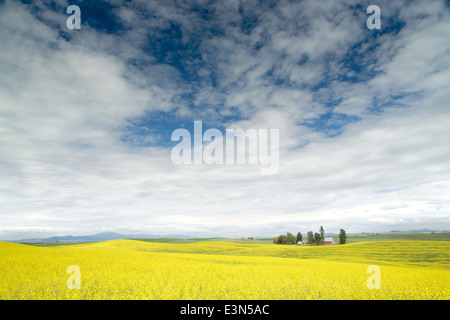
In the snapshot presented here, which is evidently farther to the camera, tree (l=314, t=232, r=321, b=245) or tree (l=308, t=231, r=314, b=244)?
tree (l=308, t=231, r=314, b=244)

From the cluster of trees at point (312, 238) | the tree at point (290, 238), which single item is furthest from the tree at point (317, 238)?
the tree at point (290, 238)

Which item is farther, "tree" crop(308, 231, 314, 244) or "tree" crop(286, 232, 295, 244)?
"tree" crop(286, 232, 295, 244)

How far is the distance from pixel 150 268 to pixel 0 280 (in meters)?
8.51

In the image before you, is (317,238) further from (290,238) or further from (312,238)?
(290,238)

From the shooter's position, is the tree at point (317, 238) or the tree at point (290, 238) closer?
the tree at point (317, 238)

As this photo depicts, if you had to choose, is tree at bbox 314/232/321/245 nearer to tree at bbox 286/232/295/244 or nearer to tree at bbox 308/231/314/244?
tree at bbox 308/231/314/244

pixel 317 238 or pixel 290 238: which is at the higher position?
pixel 317 238

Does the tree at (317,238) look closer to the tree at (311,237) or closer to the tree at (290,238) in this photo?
the tree at (311,237)

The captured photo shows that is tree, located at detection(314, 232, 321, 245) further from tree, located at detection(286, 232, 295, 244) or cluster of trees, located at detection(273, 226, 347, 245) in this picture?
tree, located at detection(286, 232, 295, 244)

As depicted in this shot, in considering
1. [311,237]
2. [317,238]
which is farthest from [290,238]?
[317,238]

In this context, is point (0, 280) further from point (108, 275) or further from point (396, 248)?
point (396, 248)

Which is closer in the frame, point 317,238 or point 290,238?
point 317,238

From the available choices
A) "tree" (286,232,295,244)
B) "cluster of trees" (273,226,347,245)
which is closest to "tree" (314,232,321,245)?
"cluster of trees" (273,226,347,245)
